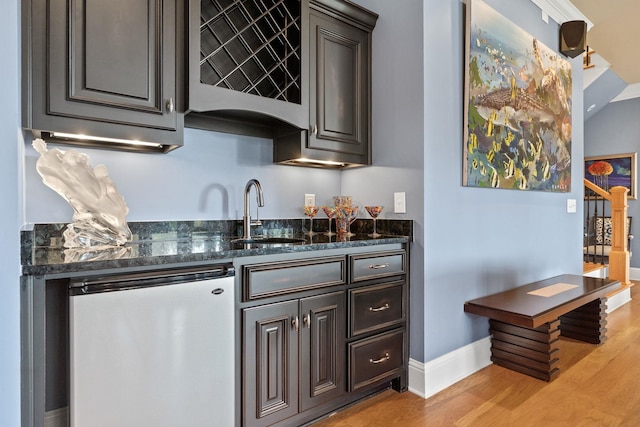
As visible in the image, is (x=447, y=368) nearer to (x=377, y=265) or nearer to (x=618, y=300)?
(x=377, y=265)

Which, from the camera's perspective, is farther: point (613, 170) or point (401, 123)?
point (613, 170)

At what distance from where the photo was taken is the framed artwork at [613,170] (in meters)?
5.97

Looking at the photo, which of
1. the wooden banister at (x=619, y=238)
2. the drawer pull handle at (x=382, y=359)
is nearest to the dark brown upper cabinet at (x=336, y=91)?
the drawer pull handle at (x=382, y=359)

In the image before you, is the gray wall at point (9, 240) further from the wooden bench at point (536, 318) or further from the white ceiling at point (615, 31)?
the white ceiling at point (615, 31)

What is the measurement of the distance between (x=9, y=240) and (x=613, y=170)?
778cm

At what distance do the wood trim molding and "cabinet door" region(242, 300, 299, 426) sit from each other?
130 inches

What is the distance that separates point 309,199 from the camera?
2689 millimetres

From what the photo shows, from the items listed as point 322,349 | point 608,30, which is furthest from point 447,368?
point 608,30

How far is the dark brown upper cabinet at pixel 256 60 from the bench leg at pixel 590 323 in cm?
282

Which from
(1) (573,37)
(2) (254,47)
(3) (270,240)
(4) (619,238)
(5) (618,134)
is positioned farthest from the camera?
(5) (618,134)

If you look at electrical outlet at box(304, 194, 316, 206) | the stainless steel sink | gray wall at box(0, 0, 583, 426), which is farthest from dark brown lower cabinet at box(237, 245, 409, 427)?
electrical outlet at box(304, 194, 316, 206)

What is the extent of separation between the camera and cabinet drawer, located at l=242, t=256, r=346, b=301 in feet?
5.41

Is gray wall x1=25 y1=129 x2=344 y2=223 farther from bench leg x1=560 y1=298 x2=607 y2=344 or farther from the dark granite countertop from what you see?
bench leg x1=560 y1=298 x2=607 y2=344

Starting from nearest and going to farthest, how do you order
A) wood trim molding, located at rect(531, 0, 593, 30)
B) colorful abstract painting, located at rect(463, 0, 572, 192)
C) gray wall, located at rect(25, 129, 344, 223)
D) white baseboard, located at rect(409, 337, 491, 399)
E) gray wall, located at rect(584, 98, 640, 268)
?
Answer: 1. gray wall, located at rect(25, 129, 344, 223)
2. white baseboard, located at rect(409, 337, 491, 399)
3. colorful abstract painting, located at rect(463, 0, 572, 192)
4. wood trim molding, located at rect(531, 0, 593, 30)
5. gray wall, located at rect(584, 98, 640, 268)
